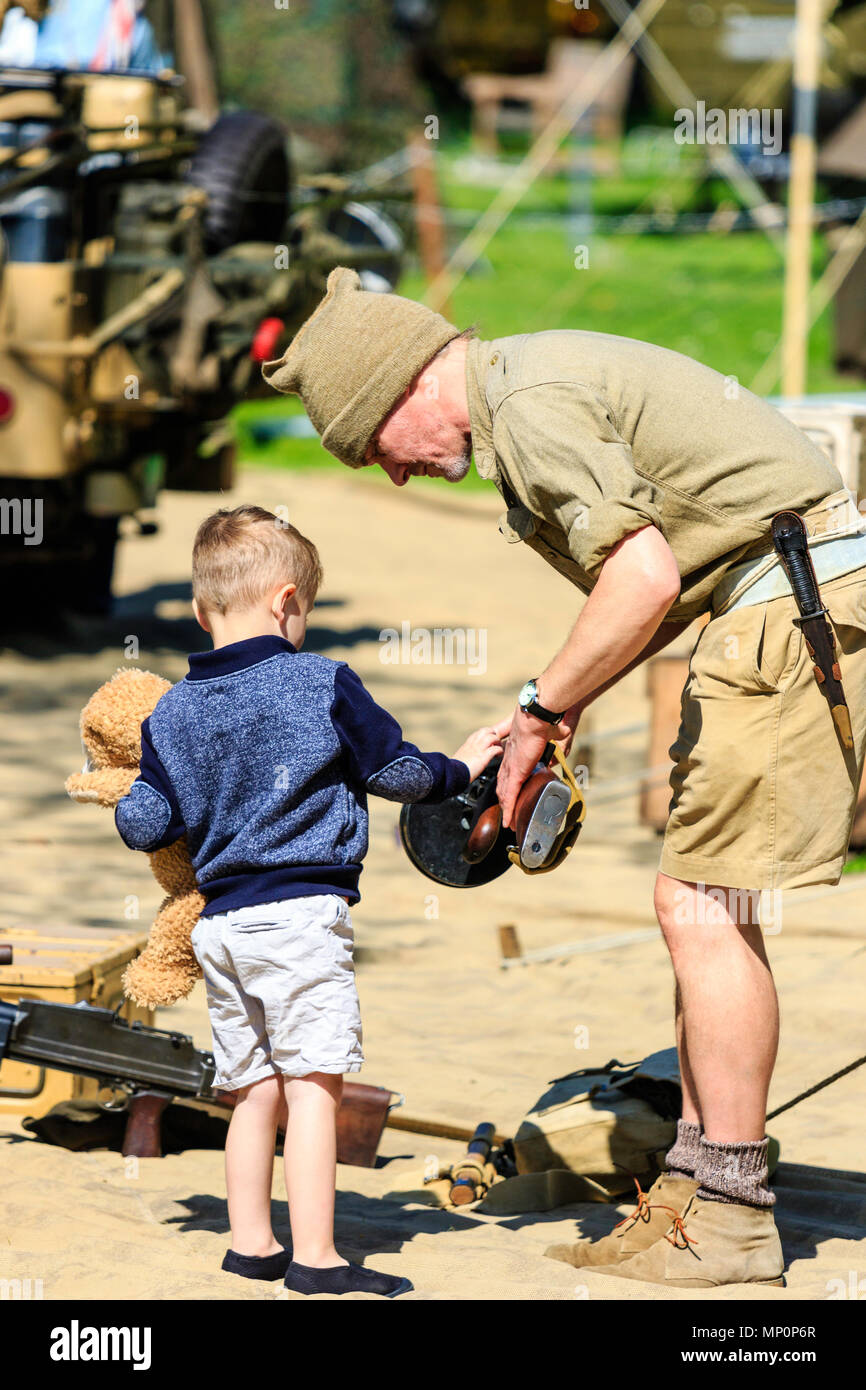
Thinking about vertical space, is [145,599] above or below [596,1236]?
above

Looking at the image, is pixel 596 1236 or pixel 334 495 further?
pixel 334 495

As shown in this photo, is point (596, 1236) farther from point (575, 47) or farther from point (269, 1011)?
point (575, 47)

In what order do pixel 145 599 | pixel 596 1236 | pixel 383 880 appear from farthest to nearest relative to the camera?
pixel 145 599, pixel 383 880, pixel 596 1236

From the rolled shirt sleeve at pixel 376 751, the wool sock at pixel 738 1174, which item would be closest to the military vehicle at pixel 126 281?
the rolled shirt sleeve at pixel 376 751

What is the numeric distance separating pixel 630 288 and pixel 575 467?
60.9 feet

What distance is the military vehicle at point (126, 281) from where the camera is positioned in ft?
25.3

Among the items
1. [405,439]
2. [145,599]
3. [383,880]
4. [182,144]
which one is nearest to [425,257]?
[145,599]

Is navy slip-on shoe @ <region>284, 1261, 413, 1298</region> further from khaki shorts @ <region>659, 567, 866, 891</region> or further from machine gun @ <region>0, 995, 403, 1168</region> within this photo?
khaki shorts @ <region>659, 567, 866, 891</region>

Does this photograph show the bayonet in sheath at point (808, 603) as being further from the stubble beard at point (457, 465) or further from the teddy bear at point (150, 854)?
the teddy bear at point (150, 854)

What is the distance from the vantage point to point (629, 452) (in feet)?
8.64

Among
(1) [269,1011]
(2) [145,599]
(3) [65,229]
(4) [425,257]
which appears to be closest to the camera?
(1) [269,1011]
